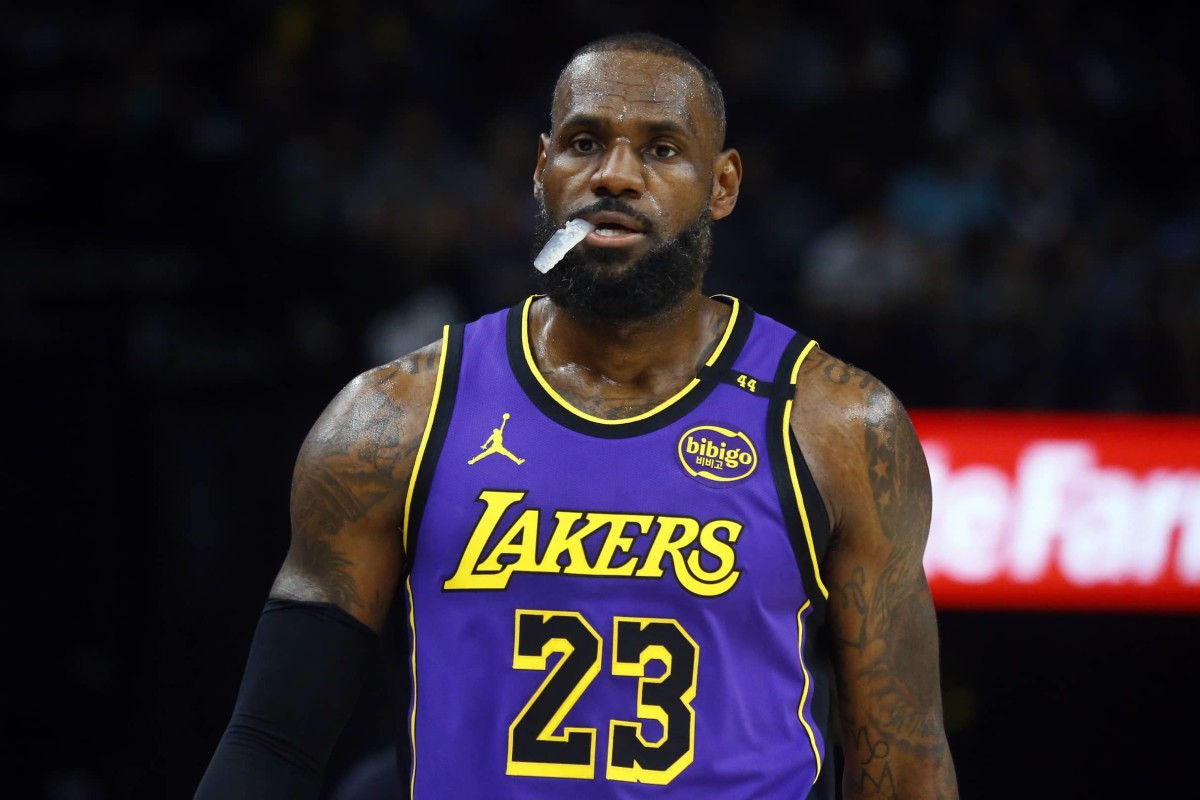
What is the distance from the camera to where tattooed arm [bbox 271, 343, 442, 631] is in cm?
264

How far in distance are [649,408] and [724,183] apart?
50cm

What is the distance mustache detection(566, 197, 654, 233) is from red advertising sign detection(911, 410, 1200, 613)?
2.88 metres

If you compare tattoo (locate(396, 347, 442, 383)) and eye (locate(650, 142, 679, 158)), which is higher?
eye (locate(650, 142, 679, 158))

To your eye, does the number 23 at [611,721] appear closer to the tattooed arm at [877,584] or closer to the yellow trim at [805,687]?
the yellow trim at [805,687]

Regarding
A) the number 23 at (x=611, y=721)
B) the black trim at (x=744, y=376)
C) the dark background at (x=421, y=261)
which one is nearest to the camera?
the number 23 at (x=611, y=721)

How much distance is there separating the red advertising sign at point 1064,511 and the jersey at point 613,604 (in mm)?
2812

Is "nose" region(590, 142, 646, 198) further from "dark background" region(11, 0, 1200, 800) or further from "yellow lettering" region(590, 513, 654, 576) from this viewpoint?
"dark background" region(11, 0, 1200, 800)

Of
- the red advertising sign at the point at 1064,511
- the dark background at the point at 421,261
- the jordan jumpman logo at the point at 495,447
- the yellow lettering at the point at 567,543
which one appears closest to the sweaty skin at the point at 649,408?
the jordan jumpman logo at the point at 495,447

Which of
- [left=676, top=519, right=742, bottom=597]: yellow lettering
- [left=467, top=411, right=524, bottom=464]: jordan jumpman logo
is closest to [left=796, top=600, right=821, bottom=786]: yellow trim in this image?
[left=676, top=519, right=742, bottom=597]: yellow lettering

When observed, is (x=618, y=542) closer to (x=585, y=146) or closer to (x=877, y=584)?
(x=877, y=584)

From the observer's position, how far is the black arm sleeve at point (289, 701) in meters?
2.58

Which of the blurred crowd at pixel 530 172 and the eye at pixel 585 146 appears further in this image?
the blurred crowd at pixel 530 172

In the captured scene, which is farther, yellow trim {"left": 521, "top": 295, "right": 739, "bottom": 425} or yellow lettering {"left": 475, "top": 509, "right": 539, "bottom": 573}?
yellow trim {"left": 521, "top": 295, "right": 739, "bottom": 425}

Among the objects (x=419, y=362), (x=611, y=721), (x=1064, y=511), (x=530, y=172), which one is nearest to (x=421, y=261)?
(x=530, y=172)
